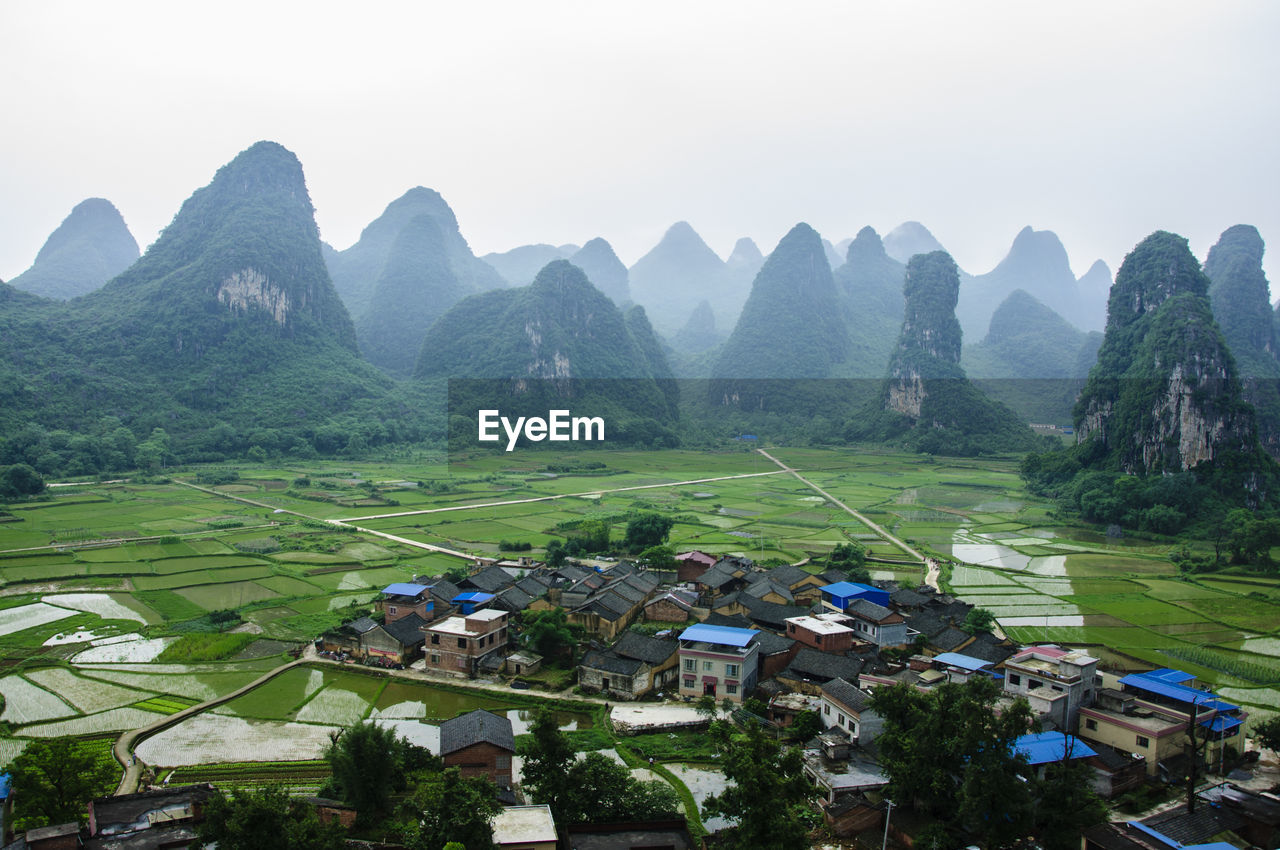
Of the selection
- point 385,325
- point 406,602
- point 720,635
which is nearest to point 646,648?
point 720,635

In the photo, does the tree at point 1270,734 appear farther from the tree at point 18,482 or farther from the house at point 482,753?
the tree at point 18,482

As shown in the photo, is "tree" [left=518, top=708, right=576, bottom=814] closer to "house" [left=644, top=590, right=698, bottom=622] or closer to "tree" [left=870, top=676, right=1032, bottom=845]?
"tree" [left=870, top=676, right=1032, bottom=845]

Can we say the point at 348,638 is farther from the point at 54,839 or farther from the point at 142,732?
the point at 54,839

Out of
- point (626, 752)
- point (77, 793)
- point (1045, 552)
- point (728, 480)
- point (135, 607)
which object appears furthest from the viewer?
point (728, 480)

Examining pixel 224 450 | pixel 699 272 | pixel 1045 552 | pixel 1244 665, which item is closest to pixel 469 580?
pixel 1244 665

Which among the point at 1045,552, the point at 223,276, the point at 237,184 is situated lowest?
the point at 1045,552

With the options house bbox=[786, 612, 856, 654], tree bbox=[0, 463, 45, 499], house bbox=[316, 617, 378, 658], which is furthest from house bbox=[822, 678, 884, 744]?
tree bbox=[0, 463, 45, 499]

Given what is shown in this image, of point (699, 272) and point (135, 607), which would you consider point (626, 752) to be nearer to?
point (135, 607)
